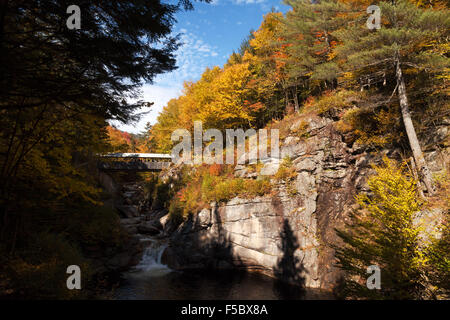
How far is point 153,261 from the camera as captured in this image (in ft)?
46.3

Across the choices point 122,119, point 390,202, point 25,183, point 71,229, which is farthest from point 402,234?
point 71,229

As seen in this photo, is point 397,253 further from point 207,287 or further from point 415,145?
A: point 207,287

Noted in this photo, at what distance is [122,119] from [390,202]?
7.86 m

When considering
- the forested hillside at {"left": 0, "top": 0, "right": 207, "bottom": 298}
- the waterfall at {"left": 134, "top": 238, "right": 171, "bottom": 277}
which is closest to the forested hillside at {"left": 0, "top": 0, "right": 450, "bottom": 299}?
the forested hillside at {"left": 0, "top": 0, "right": 207, "bottom": 298}

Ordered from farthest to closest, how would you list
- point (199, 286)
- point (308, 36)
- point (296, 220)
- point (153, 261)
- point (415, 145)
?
point (308, 36) → point (153, 261) → point (296, 220) → point (199, 286) → point (415, 145)

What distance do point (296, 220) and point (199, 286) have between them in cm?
623

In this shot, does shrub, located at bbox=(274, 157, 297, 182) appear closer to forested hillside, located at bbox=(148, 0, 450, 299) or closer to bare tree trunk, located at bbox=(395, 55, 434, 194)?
forested hillside, located at bbox=(148, 0, 450, 299)

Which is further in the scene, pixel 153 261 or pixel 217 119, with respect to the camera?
pixel 217 119

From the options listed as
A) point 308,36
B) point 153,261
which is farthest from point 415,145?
point 153,261

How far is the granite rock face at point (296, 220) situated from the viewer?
10784 millimetres

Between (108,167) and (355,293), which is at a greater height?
(108,167)
